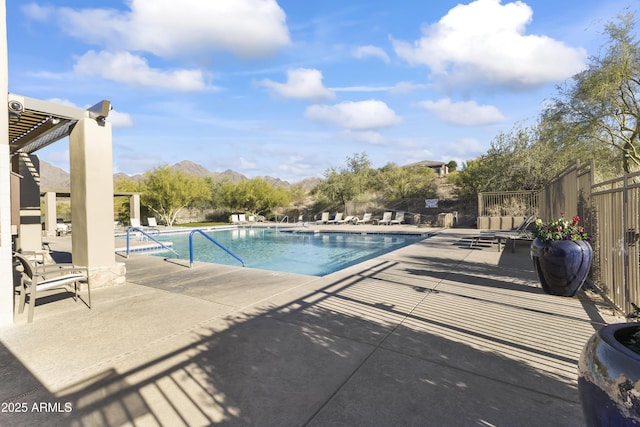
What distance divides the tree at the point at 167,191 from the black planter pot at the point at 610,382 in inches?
1007

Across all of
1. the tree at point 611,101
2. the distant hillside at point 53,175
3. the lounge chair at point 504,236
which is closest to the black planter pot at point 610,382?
the lounge chair at point 504,236

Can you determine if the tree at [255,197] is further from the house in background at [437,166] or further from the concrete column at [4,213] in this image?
the house in background at [437,166]

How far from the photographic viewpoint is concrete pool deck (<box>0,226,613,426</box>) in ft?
6.33

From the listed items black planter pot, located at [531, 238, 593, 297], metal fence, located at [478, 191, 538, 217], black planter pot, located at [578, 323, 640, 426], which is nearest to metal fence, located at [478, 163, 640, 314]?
black planter pot, located at [531, 238, 593, 297]

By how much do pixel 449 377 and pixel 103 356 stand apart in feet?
8.95

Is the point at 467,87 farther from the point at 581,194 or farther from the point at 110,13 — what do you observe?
the point at 110,13

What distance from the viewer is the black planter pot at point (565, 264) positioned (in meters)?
4.06

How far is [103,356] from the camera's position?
2652 millimetres

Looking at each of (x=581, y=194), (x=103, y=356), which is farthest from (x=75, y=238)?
(x=581, y=194)

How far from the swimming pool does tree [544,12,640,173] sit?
6724 millimetres

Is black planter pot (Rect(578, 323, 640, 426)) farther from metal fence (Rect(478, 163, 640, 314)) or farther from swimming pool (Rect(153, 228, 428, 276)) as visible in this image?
swimming pool (Rect(153, 228, 428, 276))

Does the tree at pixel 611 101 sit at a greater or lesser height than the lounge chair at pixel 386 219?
greater

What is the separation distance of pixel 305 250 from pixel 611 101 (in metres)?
10.9

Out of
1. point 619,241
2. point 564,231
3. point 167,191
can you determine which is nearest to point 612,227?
point 619,241
